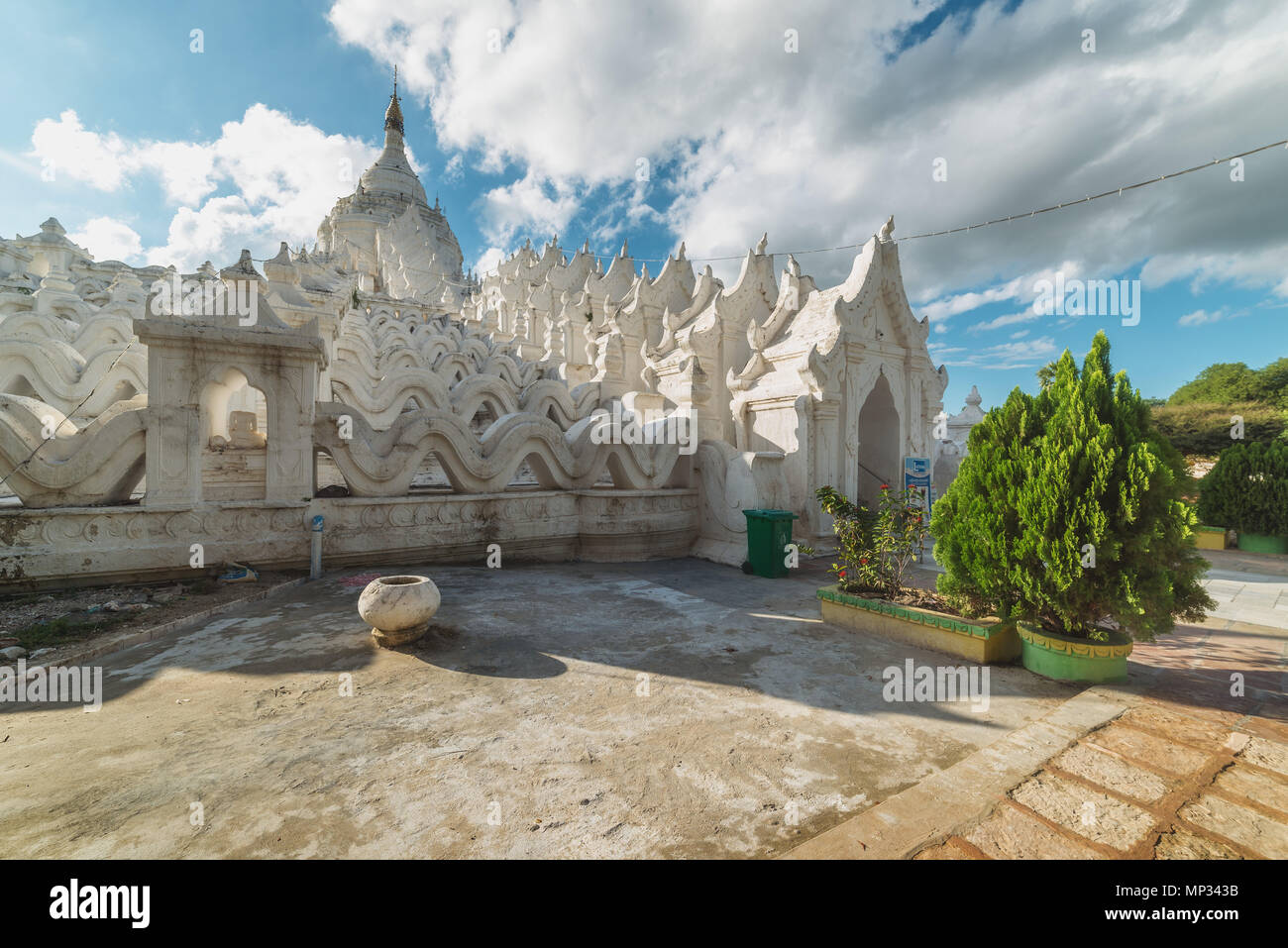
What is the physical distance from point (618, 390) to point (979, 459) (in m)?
12.1

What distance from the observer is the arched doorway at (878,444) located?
12.2 m

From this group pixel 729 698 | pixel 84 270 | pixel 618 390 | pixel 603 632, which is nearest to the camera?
pixel 729 698

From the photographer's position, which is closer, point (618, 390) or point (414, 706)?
point (414, 706)

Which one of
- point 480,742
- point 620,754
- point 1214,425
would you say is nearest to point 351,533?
point 480,742

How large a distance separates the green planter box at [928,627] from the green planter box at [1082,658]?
0.32 meters

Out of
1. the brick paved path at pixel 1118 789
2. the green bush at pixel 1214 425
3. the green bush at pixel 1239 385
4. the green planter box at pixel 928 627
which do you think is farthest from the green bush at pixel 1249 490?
the green bush at pixel 1239 385

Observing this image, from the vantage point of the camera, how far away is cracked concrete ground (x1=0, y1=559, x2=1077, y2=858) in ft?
7.97

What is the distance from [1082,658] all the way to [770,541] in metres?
4.39

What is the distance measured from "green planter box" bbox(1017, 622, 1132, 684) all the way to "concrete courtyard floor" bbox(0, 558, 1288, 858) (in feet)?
0.57

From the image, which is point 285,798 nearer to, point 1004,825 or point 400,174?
point 1004,825

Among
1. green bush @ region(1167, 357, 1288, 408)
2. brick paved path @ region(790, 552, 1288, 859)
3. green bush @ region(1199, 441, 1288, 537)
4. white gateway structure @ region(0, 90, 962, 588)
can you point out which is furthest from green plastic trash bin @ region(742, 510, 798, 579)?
green bush @ region(1167, 357, 1288, 408)

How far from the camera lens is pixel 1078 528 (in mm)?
4270

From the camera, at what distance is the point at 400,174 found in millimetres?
58750
